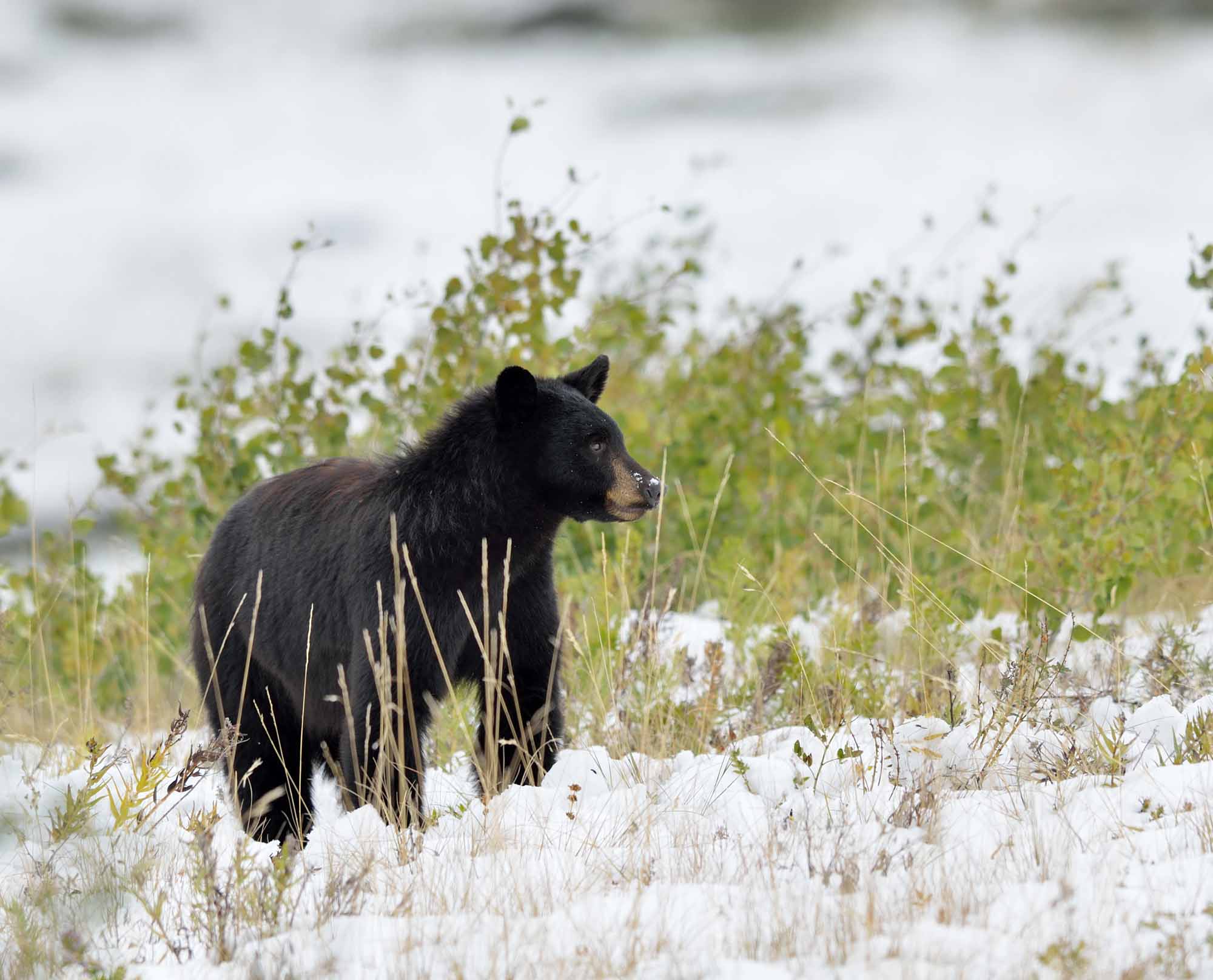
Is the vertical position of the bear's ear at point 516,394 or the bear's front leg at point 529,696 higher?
the bear's ear at point 516,394

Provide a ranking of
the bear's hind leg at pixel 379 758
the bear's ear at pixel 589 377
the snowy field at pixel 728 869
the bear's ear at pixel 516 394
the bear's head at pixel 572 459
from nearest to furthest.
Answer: the snowy field at pixel 728 869 → the bear's hind leg at pixel 379 758 → the bear's ear at pixel 516 394 → the bear's head at pixel 572 459 → the bear's ear at pixel 589 377

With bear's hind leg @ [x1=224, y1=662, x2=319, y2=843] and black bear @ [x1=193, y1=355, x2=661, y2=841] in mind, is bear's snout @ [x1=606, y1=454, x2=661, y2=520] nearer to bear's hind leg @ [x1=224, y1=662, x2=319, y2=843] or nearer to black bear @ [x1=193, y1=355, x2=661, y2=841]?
black bear @ [x1=193, y1=355, x2=661, y2=841]

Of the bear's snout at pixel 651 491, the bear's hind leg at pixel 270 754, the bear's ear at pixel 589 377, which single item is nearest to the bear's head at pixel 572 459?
the bear's snout at pixel 651 491

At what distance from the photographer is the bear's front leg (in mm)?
4289

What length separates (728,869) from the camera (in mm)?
3373

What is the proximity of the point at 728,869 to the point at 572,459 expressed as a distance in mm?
1526

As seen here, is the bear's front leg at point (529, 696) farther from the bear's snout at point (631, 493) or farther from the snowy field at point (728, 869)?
the bear's snout at point (631, 493)

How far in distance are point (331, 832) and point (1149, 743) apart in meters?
2.55

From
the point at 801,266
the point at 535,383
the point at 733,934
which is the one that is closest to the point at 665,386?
the point at 801,266

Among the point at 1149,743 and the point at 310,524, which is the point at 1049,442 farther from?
the point at 310,524

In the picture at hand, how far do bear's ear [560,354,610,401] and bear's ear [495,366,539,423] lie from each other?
13.3 inches

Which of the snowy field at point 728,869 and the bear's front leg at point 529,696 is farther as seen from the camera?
the bear's front leg at point 529,696

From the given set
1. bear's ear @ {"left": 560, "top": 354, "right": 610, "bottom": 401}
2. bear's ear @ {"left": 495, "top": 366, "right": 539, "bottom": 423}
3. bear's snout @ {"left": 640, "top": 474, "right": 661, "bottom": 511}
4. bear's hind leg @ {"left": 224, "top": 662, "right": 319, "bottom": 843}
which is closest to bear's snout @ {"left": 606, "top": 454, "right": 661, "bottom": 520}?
bear's snout @ {"left": 640, "top": 474, "right": 661, "bottom": 511}

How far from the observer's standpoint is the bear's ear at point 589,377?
4.70 meters
